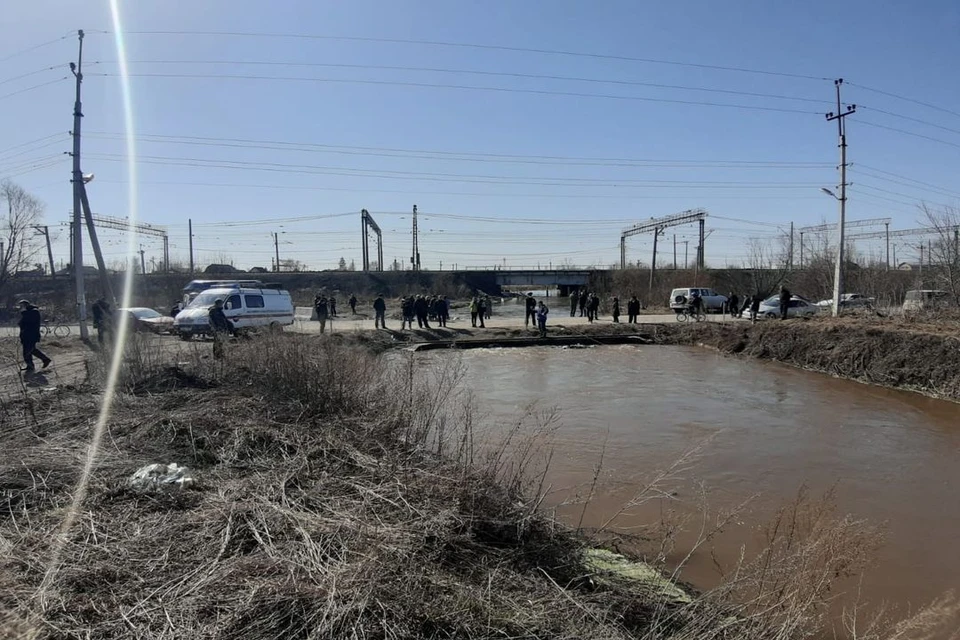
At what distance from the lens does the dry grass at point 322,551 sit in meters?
2.90

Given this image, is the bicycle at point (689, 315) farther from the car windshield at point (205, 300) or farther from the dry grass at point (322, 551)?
the dry grass at point (322, 551)

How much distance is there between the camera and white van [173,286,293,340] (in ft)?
64.7

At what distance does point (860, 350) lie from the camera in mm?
17500

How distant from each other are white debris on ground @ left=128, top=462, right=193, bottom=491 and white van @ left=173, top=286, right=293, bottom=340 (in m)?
15.2

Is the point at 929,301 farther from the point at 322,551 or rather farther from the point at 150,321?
the point at 150,321

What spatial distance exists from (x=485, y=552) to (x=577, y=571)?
709mm

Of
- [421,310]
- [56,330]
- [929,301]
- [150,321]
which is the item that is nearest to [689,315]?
[929,301]

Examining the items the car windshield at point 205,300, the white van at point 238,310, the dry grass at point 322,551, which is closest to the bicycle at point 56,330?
the white van at point 238,310

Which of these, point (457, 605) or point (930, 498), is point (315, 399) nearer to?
point (457, 605)

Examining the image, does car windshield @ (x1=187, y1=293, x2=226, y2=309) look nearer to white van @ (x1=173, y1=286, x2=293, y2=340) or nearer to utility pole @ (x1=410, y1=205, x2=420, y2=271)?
white van @ (x1=173, y1=286, x2=293, y2=340)

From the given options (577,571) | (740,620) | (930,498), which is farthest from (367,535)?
(930,498)

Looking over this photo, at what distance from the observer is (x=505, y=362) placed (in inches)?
787

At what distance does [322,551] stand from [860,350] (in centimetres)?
1905

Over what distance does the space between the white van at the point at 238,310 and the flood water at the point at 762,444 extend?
8977mm
